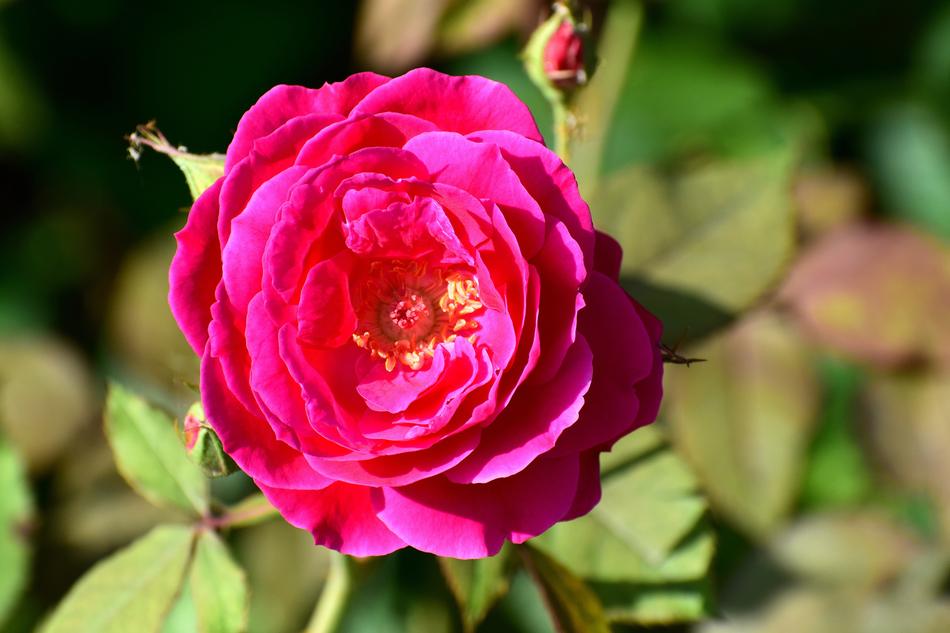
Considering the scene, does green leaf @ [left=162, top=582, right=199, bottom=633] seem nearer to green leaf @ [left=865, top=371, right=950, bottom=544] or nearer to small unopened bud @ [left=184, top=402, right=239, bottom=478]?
small unopened bud @ [left=184, top=402, right=239, bottom=478]

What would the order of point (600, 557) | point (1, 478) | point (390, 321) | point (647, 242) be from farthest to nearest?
point (1, 478) < point (647, 242) < point (600, 557) < point (390, 321)

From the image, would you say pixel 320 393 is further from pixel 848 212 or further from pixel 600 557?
pixel 848 212

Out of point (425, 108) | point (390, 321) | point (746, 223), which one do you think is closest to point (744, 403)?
point (746, 223)

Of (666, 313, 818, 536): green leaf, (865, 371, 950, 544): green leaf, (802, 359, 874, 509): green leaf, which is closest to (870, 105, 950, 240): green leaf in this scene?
(802, 359, 874, 509): green leaf

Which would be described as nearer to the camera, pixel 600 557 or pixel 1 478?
pixel 600 557

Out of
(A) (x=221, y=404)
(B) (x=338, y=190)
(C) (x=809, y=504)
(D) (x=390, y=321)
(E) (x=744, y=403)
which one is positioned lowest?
(C) (x=809, y=504)

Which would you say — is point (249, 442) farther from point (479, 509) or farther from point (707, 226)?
point (707, 226)
